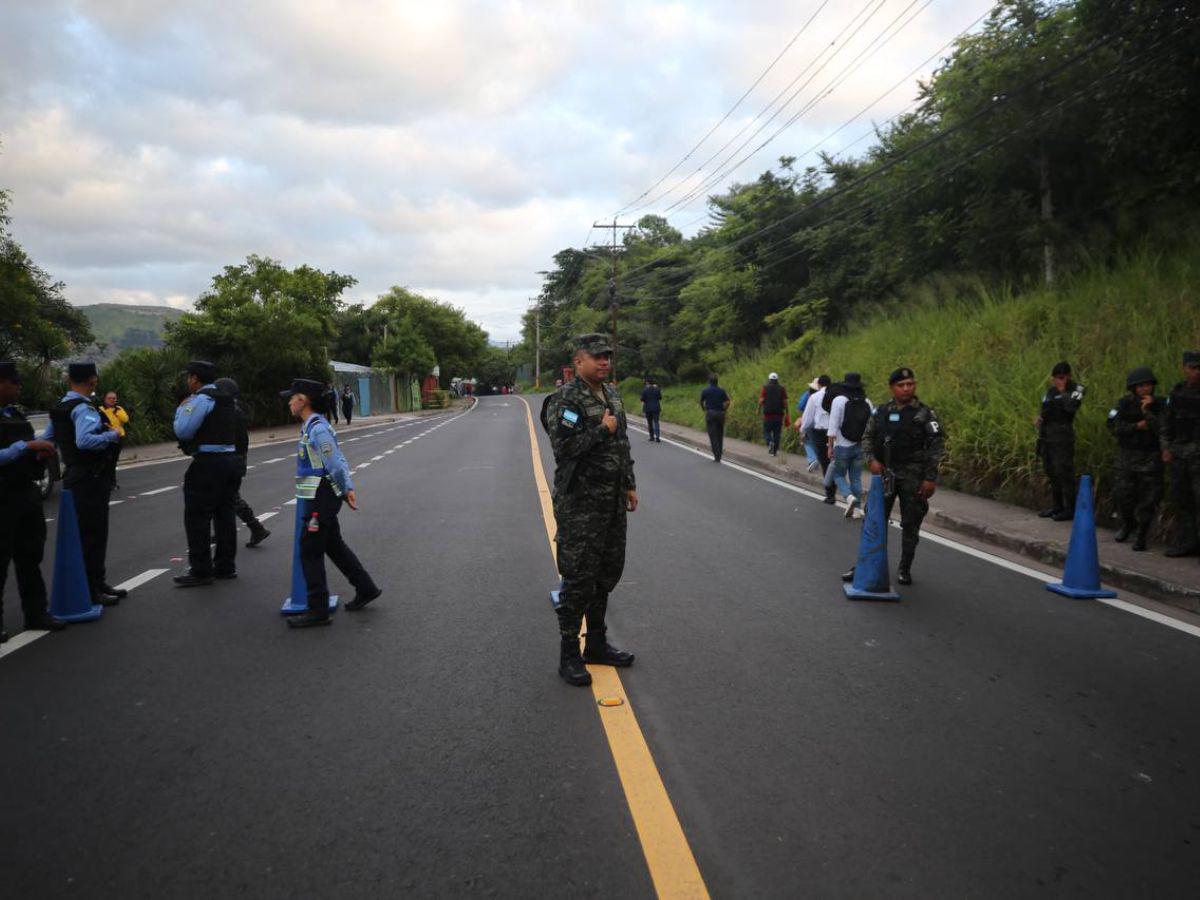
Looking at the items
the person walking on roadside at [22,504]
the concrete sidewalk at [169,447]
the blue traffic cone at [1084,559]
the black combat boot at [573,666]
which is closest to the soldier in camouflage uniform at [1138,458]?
the blue traffic cone at [1084,559]

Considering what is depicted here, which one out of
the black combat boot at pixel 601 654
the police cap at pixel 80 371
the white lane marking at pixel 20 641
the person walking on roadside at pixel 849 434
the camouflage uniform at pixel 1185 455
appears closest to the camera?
the black combat boot at pixel 601 654

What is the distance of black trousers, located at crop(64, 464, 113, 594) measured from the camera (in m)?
6.34

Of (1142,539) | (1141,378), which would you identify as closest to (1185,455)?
(1142,539)

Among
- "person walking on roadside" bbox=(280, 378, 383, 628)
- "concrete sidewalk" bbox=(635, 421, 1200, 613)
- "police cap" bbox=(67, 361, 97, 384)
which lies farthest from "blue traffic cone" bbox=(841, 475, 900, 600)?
"police cap" bbox=(67, 361, 97, 384)

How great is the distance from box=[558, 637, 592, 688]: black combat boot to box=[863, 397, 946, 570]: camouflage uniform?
11.0 feet

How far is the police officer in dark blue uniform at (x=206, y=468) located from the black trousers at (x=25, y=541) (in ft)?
3.90

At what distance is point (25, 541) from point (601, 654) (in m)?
4.01

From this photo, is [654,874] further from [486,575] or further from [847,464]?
[847,464]

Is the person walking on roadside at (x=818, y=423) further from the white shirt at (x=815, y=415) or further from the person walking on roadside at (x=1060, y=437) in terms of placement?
the person walking on roadside at (x=1060, y=437)

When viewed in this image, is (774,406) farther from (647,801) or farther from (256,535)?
(647,801)

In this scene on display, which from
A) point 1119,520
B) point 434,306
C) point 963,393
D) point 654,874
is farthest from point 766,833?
point 434,306

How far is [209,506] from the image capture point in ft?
22.4

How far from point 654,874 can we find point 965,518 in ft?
26.7

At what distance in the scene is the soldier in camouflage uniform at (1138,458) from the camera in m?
7.84
